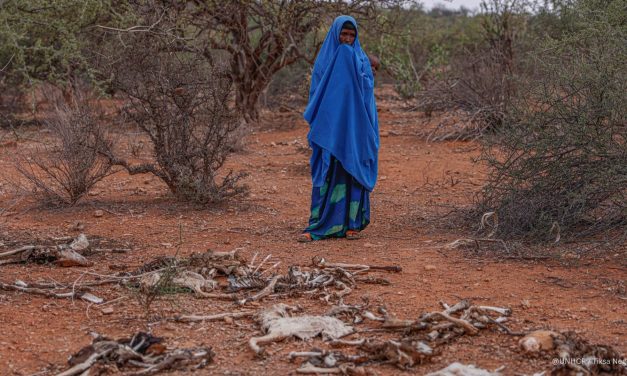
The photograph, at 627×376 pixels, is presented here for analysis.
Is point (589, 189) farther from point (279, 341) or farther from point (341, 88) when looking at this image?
point (279, 341)

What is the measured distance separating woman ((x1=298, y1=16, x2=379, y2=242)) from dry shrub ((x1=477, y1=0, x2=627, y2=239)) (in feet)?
3.11

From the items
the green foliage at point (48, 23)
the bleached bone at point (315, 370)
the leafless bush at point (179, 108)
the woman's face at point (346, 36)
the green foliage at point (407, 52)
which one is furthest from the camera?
the green foliage at point (407, 52)

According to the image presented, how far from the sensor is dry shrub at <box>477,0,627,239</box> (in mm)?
5566

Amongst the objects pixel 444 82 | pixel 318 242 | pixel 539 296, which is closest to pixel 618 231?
pixel 539 296

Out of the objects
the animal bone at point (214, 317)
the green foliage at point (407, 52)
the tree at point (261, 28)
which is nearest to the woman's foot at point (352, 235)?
the animal bone at point (214, 317)

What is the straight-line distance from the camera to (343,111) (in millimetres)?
6289

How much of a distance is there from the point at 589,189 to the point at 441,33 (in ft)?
50.1

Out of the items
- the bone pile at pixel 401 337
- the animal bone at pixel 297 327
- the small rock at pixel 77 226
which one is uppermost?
the bone pile at pixel 401 337

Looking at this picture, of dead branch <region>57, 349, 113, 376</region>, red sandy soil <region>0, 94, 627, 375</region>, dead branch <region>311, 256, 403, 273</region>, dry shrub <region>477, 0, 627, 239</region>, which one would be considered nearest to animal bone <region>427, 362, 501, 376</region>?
red sandy soil <region>0, 94, 627, 375</region>

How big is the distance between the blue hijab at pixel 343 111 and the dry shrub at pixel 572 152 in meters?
0.92

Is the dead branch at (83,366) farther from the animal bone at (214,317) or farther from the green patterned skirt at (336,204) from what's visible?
the green patterned skirt at (336,204)

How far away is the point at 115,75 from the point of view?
7.01 m

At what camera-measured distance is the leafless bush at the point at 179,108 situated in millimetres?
7004

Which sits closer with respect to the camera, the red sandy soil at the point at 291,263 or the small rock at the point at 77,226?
the red sandy soil at the point at 291,263
